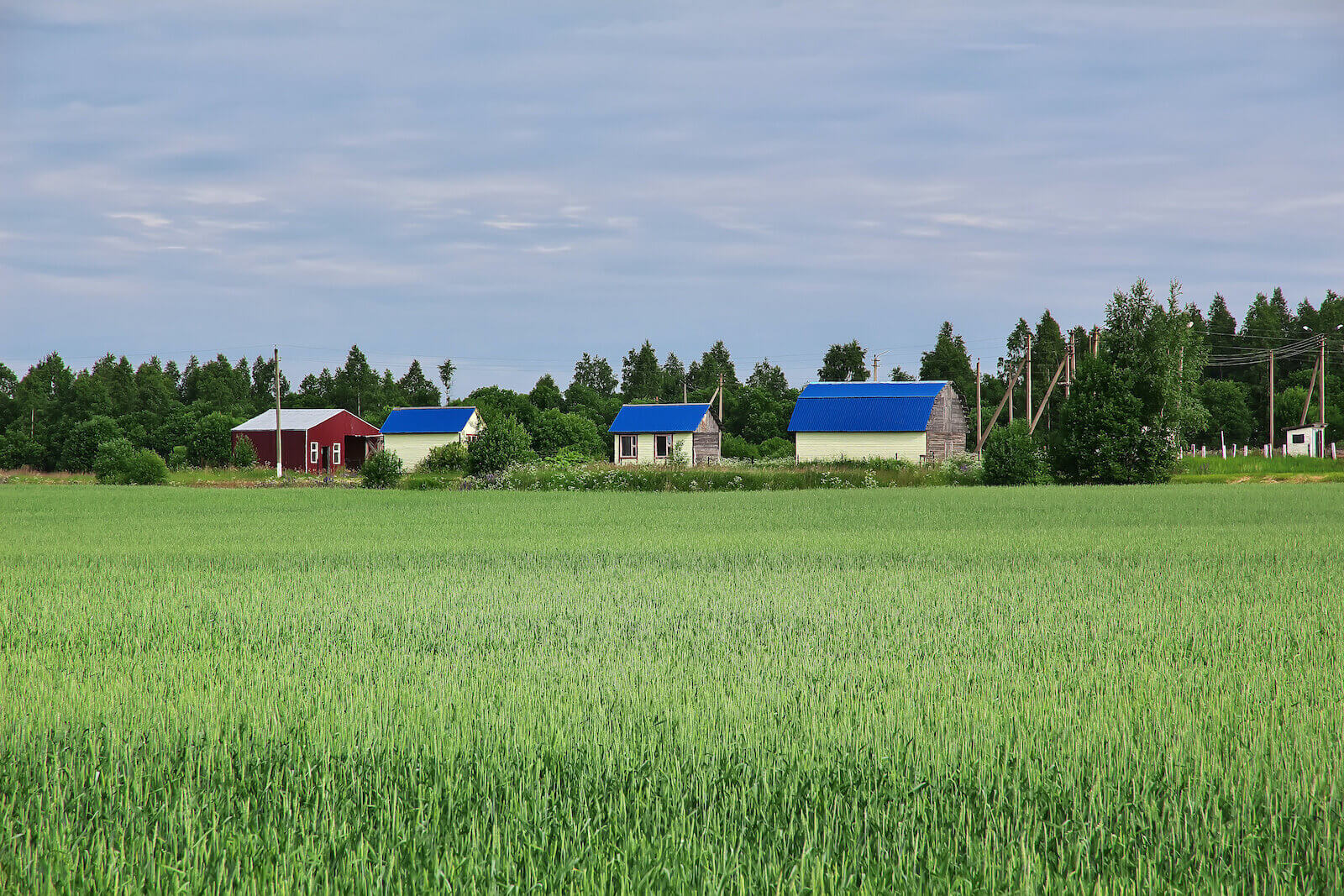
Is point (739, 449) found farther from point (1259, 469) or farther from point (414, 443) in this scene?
point (1259, 469)

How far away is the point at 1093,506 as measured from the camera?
2525 cm

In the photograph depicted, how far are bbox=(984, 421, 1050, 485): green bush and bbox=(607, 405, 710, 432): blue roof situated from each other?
28650mm

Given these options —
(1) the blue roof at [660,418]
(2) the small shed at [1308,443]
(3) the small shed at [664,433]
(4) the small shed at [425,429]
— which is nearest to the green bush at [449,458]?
(3) the small shed at [664,433]

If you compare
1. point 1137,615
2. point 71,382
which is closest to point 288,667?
point 1137,615

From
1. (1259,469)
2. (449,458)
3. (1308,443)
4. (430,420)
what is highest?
(430,420)

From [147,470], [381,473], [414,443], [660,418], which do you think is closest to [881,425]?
[660,418]

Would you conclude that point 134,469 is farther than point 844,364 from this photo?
No

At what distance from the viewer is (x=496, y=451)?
41.9 meters

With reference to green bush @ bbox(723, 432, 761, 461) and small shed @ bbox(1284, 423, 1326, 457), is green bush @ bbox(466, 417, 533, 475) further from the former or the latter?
small shed @ bbox(1284, 423, 1326, 457)

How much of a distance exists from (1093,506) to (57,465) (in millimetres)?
75344

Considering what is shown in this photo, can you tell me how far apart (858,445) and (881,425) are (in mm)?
1779

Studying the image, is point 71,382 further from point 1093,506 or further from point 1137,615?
point 1137,615

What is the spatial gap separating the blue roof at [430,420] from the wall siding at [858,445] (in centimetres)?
2314

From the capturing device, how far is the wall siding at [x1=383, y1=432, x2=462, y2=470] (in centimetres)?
6912
